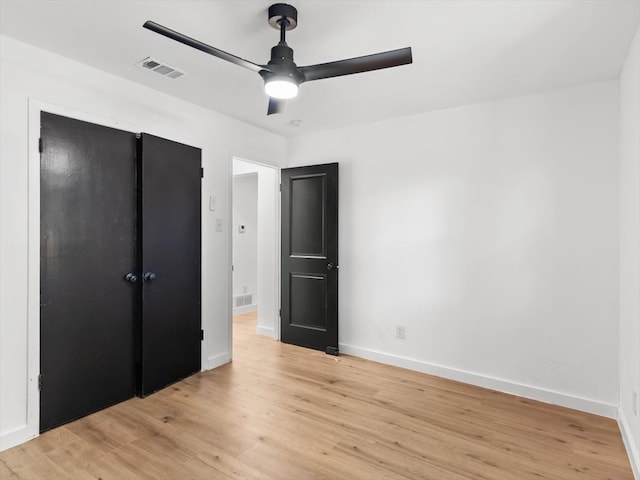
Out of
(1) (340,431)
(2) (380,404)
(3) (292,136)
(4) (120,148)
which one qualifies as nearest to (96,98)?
(4) (120,148)

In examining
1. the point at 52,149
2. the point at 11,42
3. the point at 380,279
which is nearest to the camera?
the point at 11,42

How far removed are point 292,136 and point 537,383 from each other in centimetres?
364

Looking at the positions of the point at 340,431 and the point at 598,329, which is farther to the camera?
the point at 598,329

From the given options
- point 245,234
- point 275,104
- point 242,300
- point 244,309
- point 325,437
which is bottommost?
point 325,437

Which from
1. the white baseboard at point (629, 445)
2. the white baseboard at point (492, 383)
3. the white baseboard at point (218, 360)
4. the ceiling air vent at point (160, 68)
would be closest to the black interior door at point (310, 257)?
the white baseboard at point (492, 383)

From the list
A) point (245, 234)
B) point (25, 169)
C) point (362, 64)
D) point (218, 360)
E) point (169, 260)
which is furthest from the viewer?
point (245, 234)

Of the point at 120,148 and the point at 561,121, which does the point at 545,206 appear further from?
the point at 120,148

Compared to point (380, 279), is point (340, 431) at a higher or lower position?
lower

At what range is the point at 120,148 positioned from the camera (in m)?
2.83

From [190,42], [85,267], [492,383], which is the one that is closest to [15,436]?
[85,267]

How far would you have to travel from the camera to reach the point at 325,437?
238 centimetres

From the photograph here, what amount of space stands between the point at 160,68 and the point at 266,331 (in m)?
3.29

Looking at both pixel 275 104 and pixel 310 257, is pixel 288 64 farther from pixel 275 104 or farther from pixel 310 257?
pixel 310 257

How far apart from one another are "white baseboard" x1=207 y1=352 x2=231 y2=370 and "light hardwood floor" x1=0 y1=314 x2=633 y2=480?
0.24 metres
